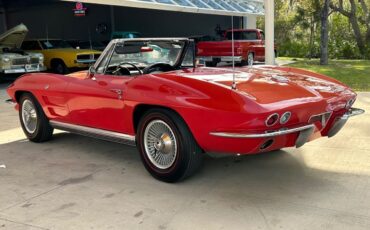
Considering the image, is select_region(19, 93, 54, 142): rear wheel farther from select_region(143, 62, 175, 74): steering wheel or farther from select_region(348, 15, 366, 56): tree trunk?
select_region(348, 15, 366, 56): tree trunk

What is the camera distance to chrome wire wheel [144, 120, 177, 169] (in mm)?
4246

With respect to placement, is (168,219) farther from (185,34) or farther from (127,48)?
(185,34)

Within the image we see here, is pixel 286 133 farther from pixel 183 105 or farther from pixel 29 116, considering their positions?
pixel 29 116

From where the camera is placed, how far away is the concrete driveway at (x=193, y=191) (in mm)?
3500

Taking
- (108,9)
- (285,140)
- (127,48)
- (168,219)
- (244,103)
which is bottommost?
(168,219)

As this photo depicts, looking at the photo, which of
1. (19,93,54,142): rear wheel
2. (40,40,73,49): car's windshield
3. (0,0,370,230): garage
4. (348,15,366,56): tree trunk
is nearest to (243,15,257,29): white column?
(348,15,366,56): tree trunk

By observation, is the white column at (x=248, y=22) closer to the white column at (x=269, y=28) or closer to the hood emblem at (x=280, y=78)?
the white column at (x=269, y=28)

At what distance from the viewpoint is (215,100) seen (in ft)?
12.3

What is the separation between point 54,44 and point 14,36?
2.76 metres

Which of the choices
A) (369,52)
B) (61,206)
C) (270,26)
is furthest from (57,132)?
(369,52)

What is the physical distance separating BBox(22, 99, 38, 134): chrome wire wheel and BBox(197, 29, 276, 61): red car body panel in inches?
539

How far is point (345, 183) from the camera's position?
13.8 feet

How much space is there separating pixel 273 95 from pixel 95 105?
2.07 metres

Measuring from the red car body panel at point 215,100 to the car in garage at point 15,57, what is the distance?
10531 mm
